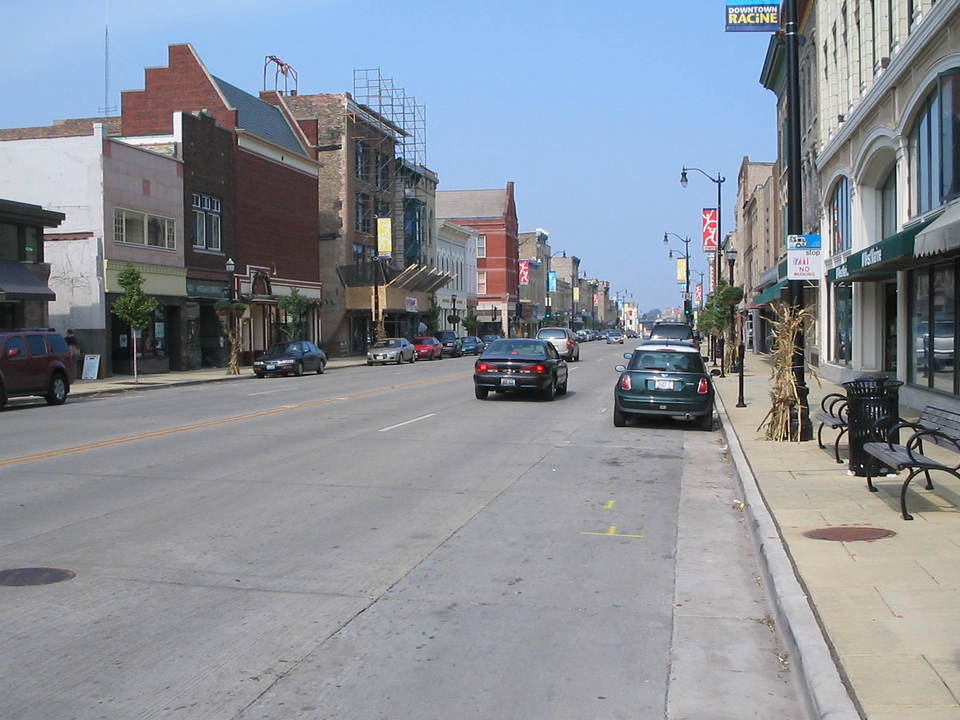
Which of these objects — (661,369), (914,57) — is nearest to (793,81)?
(914,57)

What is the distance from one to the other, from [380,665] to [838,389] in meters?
22.9

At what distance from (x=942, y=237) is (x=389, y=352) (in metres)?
38.7

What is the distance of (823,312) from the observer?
30766mm

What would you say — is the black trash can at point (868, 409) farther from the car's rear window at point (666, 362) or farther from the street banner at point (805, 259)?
the car's rear window at point (666, 362)

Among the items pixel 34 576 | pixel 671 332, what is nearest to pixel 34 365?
pixel 34 576

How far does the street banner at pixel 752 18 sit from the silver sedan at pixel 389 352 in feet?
115

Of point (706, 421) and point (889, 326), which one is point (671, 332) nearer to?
point (889, 326)

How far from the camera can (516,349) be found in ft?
79.3

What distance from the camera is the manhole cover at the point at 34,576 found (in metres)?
7.12

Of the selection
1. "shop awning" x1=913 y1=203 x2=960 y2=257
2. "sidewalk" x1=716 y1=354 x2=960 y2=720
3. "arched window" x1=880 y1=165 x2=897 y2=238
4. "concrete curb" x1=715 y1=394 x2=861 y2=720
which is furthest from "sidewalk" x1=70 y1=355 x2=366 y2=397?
"concrete curb" x1=715 y1=394 x2=861 y2=720

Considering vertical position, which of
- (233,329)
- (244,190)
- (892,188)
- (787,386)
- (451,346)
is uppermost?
(244,190)

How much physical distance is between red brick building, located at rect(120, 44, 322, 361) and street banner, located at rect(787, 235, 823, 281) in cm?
3105

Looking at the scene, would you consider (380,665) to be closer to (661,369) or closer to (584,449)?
(584,449)

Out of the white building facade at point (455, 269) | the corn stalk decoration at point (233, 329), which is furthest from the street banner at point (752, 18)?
the white building facade at point (455, 269)
